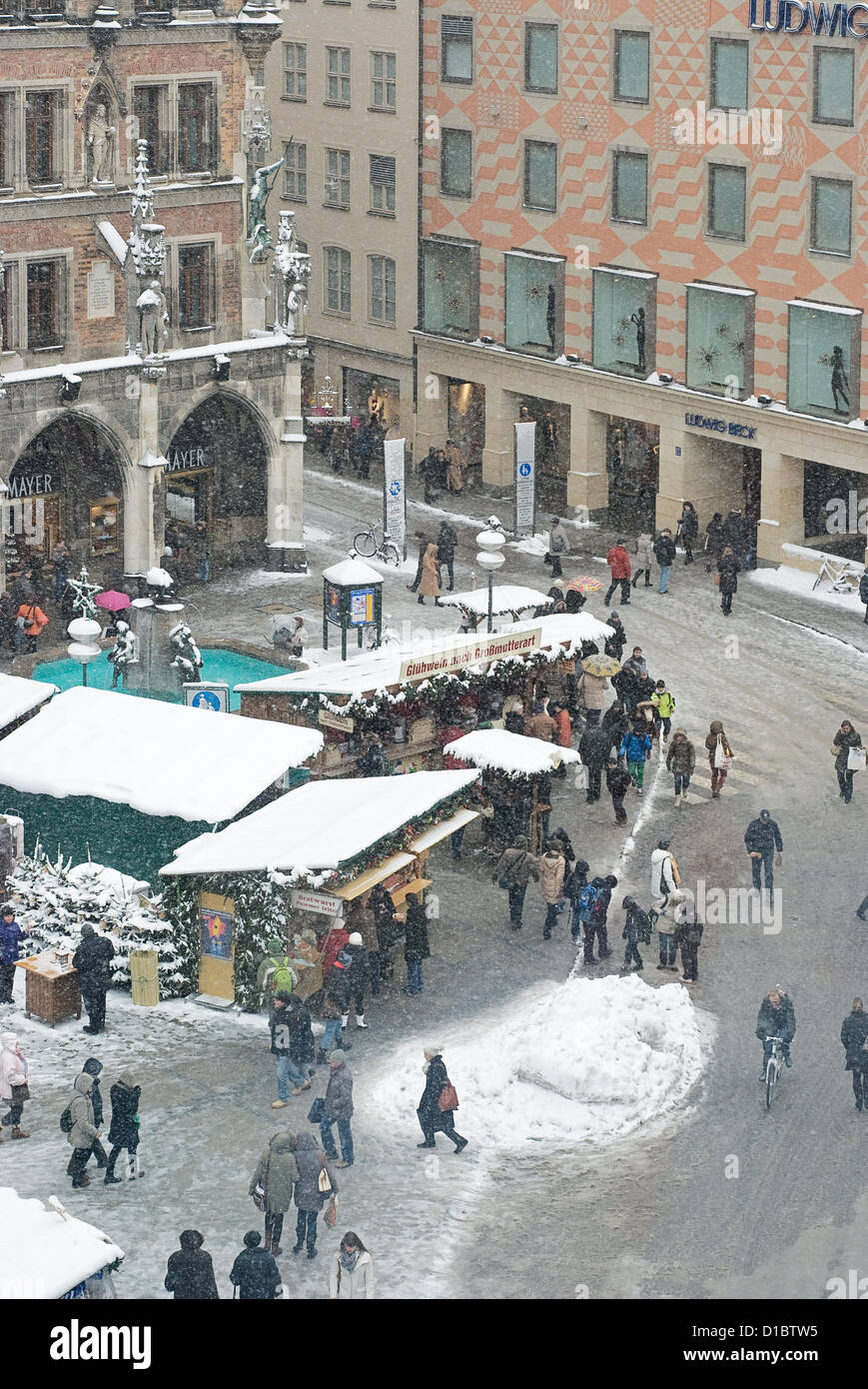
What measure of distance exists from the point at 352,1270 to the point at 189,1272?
65.0 inches

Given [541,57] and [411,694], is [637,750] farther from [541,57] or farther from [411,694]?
[541,57]

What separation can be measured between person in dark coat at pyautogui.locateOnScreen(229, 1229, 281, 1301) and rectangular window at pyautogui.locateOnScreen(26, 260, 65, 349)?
3326 cm

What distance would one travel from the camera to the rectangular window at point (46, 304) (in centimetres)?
5469

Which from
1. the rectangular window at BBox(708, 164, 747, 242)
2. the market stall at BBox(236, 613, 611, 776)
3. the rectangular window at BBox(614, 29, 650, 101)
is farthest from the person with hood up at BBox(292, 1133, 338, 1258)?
the rectangular window at BBox(614, 29, 650, 101)

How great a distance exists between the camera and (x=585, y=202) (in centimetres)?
6306

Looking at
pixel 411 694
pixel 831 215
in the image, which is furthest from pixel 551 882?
pixel 831 215

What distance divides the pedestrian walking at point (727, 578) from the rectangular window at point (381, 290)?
1895 centimetres

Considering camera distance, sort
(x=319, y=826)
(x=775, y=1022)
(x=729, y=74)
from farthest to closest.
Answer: (x=729, y=74)
(x=319, y=826)
(x=775, y=1022)

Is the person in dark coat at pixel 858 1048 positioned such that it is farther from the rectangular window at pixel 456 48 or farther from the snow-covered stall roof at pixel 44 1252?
the rectangular window at pixel 456 48

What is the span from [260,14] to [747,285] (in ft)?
42.9

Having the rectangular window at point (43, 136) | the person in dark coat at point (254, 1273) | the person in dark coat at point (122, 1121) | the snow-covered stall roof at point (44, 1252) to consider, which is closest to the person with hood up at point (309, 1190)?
the person in dark coat at point (254, 1273)

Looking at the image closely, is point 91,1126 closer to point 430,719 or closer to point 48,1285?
point 48,1285

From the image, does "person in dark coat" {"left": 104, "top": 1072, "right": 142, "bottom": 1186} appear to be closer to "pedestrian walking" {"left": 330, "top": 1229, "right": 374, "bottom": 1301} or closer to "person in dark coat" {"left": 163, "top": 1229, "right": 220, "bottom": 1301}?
"person in dark coat" {"left": 163, "top": 1229, "right": 220, "bottom": 1301}

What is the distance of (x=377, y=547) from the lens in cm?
6006
